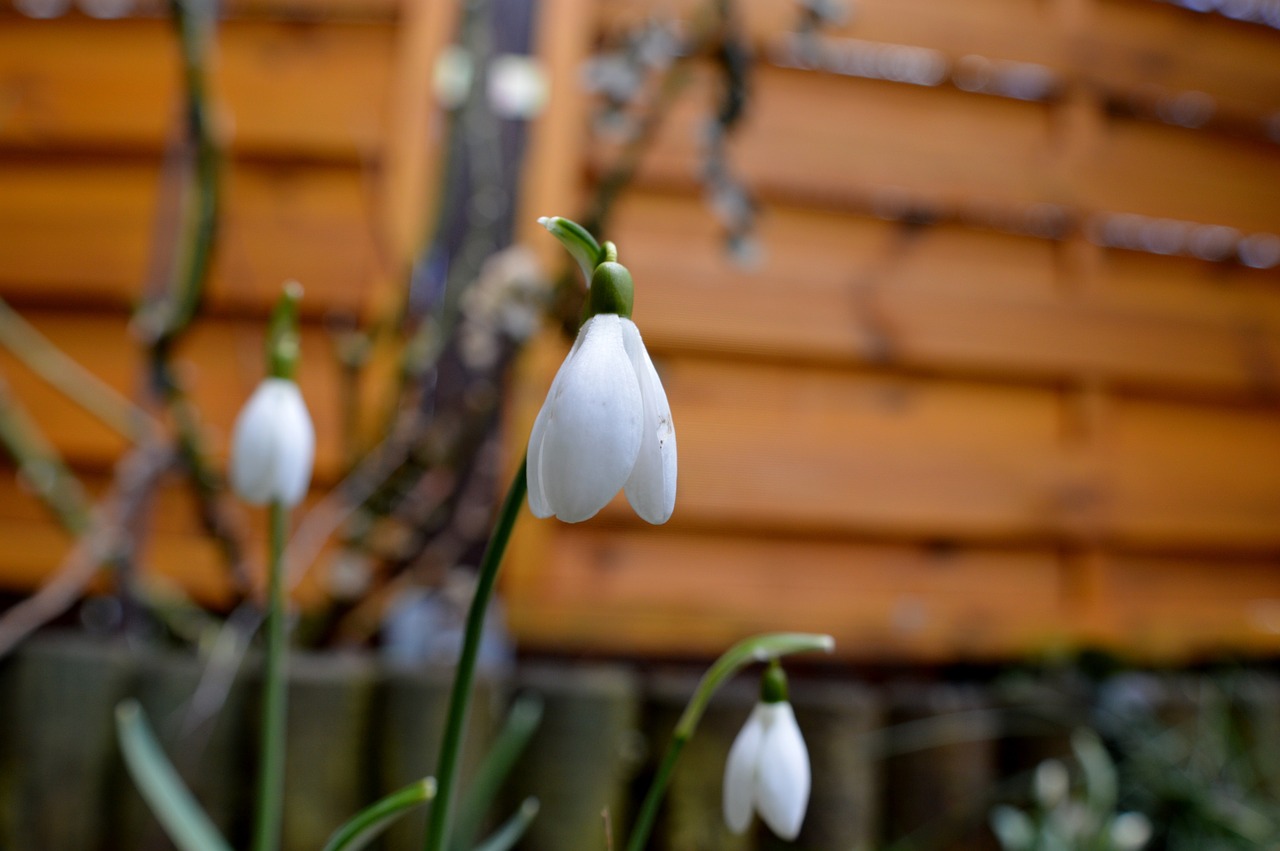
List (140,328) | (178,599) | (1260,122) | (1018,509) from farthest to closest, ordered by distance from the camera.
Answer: (1260,122), (1018,509), (178,599), (140,328)

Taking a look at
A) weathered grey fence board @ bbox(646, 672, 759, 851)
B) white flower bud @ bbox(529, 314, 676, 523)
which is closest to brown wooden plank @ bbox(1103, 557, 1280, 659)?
weathered grey fence board @ bbox(646, 672, 759, 851)

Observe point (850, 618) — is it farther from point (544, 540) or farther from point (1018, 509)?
point (544, 540)

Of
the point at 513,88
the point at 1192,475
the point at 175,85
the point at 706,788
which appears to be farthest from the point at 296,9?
the point at 1192,475

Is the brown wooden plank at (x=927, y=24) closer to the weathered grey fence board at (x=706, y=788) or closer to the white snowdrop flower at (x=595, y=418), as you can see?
the weathered grey fence board at (x=706, y=788)

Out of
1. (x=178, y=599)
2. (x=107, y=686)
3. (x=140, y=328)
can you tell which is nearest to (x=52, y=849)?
(x=107, y=686)

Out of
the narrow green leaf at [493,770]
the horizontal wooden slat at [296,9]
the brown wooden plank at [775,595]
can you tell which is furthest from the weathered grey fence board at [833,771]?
the horizontal wooden slat at [296,9]

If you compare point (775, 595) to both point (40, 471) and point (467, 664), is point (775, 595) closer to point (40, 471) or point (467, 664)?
point (40, 471)

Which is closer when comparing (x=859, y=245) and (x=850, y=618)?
(x=850, y=618)

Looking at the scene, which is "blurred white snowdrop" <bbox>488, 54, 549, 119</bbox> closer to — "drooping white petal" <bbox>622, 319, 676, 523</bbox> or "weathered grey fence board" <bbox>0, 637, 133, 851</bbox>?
"weathered grey fence board" <bbox>0, 637, 133, 851</bbox>
